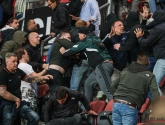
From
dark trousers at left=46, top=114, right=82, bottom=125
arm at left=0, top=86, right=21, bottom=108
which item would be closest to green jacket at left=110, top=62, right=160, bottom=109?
dark trousers at left=46, top=114, right=82, bottom=125

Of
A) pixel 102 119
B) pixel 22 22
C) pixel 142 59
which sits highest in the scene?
pixel 22 22

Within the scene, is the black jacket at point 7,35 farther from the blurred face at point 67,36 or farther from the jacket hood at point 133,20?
the jacket hood at point 133,20

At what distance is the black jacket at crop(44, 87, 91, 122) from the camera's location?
1220 cm

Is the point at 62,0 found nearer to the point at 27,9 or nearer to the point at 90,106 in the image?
the point at 27,9

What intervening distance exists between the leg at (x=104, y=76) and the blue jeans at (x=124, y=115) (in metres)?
2.27

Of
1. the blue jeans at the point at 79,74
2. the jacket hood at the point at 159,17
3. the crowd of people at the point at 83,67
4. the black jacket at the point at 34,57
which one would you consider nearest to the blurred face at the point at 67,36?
the crowd of people at the point at 83,67

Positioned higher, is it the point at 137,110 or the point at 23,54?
the point at 23,54

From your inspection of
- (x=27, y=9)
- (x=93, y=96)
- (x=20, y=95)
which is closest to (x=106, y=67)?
(x=93, y=96)

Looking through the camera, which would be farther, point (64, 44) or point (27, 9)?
point (27, 9)

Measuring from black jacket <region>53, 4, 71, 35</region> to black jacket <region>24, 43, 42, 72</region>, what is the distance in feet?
4.02

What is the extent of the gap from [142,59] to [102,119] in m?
1.77

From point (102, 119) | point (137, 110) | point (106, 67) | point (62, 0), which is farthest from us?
point (62, 0)

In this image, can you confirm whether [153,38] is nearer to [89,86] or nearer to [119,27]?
[119,27]

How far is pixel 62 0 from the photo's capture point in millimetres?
16984
